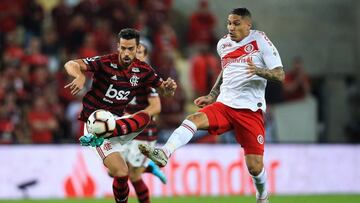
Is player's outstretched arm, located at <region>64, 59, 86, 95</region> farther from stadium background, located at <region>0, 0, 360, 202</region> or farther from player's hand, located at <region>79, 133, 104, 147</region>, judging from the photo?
stadium background, located at <region>0, 0, 360, 202</region>

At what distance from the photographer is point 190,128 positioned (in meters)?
10.1

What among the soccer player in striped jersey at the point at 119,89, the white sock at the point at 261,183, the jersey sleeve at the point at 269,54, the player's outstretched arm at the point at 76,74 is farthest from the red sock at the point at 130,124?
Result: the jersey sleeve at the point at 269,54

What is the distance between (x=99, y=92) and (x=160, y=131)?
673cm

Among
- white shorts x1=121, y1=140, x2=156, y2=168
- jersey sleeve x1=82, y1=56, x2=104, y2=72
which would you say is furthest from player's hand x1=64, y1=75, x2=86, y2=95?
white shorts x1=121, y1=140, x2=156, y2=168

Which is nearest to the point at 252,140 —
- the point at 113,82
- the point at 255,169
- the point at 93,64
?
the point at 255,169

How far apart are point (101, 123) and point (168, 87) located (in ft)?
3.12

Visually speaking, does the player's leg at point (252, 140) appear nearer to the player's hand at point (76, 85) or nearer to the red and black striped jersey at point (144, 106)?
the red and black striped jersey at point (144, 106)

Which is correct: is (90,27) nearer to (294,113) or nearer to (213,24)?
(213,24)

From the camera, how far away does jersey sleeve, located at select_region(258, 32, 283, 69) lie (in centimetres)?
1039

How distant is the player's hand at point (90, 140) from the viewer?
391 inches

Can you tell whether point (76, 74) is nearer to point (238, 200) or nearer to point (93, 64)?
point (93, 64)

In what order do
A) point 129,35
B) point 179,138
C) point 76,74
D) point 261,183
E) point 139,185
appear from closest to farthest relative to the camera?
point 76,74 → point 179,138 → point 129,35 → point 261,183 → point 139,185

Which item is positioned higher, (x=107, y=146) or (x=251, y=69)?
(x=251, y=69)

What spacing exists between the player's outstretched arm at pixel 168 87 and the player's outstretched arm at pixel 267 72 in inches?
33.3
